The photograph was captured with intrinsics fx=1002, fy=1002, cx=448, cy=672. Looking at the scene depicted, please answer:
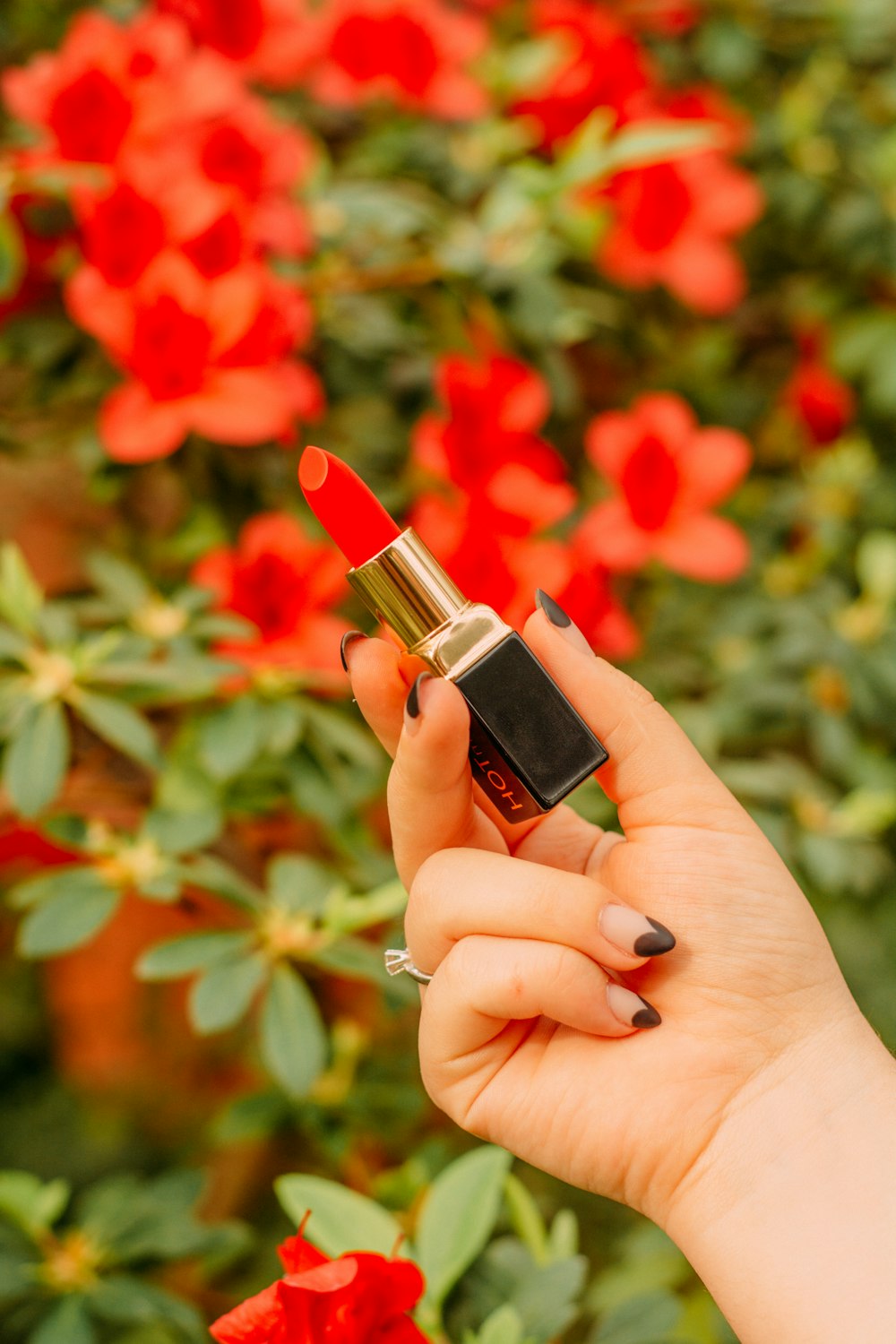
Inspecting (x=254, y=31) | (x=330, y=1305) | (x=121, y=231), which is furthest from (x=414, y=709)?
(x=254, y=31)

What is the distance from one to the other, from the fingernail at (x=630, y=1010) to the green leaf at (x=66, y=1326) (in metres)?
0.39

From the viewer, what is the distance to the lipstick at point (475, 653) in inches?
17.4

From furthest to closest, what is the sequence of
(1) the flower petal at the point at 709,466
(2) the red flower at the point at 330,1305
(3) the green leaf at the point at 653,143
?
(1) the flower petal at the point at 709,466, (3) the green leaf at the point at 653,143, (2) the red flower at the point at 330,1305

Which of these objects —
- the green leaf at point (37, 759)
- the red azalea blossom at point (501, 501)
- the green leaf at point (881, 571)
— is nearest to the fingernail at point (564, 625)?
the red azalea blossom at point (501, 501)

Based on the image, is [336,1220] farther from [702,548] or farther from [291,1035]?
[702,548]

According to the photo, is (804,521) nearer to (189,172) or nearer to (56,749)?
(189,172)

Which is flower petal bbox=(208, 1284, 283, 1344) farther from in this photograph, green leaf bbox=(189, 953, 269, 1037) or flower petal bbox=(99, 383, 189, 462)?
flower petal bbox=(99, 383, 189, 462)

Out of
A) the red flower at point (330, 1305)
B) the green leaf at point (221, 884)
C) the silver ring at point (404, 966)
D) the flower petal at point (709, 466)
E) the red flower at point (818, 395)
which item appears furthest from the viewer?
the red flower at point (818, 395)

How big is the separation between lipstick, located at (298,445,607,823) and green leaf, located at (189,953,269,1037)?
24 cm

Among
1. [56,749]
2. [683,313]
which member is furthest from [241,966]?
[683,313]

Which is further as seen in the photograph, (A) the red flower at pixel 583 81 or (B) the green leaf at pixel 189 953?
(A) the red flower at pixel 583 81

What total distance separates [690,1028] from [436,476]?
1.65 feet

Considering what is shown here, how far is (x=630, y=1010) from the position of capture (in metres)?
0.44

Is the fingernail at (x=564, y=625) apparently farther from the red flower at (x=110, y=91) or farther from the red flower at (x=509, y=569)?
the red flower at (x=110, y=91)
